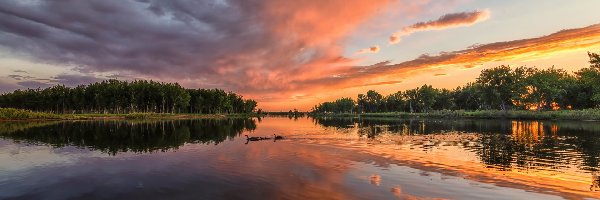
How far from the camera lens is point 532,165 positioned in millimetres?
27188

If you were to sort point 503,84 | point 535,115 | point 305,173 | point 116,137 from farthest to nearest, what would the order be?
point 503,84 → point 535,115 → point 116,137 → point 305,173

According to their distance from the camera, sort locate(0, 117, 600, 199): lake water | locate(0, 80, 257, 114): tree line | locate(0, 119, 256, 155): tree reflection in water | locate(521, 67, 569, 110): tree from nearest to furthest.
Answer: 1. locate(0, 117, 600, 199): lake water
2. locate(0, 119, 256, 155): tree reflection in water
3. locate(521, 67, 569, 110): tree
4. locate(0, 80, 257, 114): tree line

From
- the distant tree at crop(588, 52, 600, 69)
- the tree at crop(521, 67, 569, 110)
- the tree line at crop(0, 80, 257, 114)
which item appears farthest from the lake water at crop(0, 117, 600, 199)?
the tree line at crop(0, 80, 257, 114)

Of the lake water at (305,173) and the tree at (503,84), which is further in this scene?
the tree at (503,84)

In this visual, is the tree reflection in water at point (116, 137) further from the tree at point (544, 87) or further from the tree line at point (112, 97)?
the tree at point (544, 87)

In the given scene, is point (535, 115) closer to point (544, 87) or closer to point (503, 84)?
point (544, 87)

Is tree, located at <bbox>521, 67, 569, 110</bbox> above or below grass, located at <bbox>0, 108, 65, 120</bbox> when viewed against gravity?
above

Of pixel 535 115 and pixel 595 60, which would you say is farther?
pixel 535 115

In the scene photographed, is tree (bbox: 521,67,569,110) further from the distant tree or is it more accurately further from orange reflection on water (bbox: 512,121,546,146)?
orange reflection on water (bbox: 512,121,546,146)

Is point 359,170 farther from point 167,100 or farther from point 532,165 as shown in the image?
point 167,100

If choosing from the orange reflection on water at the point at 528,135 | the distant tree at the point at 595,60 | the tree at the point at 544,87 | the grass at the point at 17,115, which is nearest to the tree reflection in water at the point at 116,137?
the grass at the point at 17,115

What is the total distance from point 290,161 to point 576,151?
29.6 m

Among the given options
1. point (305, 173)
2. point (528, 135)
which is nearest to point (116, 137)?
point (305, 173)

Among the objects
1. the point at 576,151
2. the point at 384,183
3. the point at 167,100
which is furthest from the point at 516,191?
the point at 167,100
